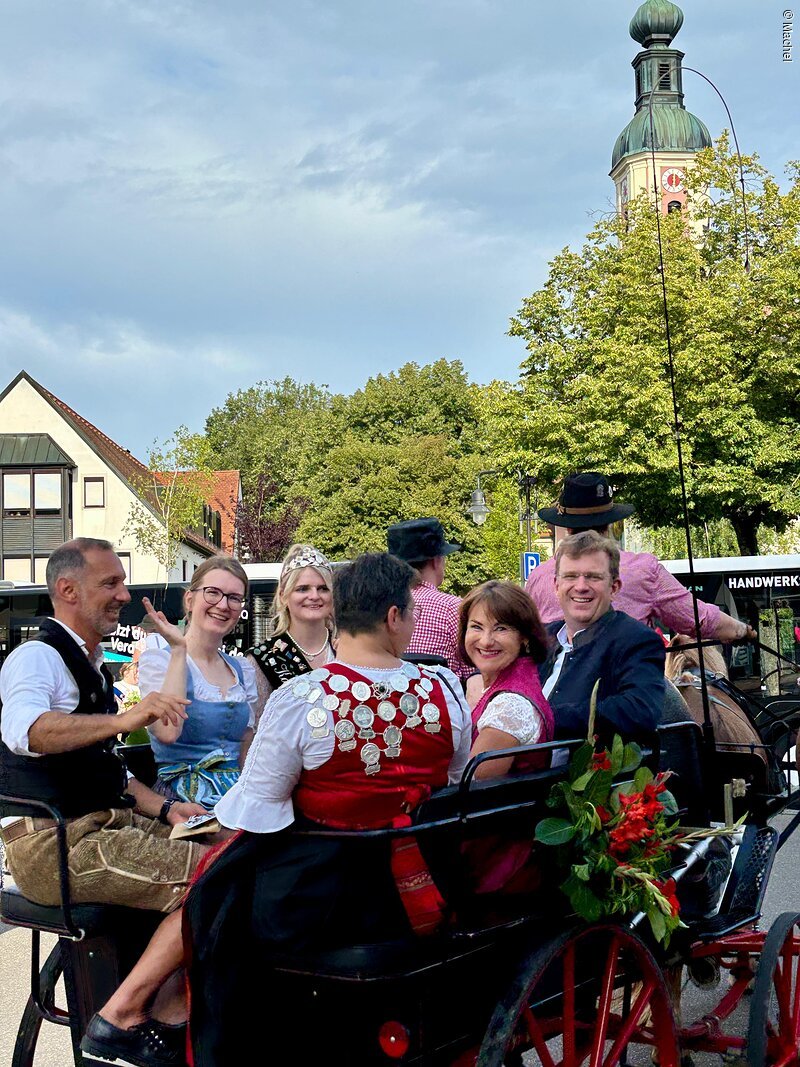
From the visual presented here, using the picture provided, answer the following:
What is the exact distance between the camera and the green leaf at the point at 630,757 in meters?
3.59

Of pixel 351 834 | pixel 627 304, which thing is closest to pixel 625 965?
pixel 351 834

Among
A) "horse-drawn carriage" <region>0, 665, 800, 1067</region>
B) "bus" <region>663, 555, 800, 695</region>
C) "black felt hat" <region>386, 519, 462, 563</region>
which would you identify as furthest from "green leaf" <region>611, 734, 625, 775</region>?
"bus" <region>663, 555, 800, 695</region>

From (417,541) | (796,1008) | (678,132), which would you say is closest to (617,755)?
(796,1008)

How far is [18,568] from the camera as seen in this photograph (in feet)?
174

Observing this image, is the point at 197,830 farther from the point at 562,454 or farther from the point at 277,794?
the point at 562,454

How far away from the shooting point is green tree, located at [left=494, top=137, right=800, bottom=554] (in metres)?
28.1

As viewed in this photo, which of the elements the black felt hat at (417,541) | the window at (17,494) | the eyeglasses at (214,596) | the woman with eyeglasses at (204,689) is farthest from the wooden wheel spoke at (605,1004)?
the window at (17,494)

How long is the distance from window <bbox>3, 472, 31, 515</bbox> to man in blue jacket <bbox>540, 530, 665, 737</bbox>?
1990 inches

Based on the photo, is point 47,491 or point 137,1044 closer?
point 137,1044

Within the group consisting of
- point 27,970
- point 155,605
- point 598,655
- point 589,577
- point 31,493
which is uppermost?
point 31,493

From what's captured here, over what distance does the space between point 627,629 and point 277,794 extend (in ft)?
5.23

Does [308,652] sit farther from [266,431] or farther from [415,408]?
[266,431]

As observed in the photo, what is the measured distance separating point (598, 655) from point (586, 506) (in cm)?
142

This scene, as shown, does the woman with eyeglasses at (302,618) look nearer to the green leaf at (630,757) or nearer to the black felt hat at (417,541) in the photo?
the black felt hat at (417,541)
